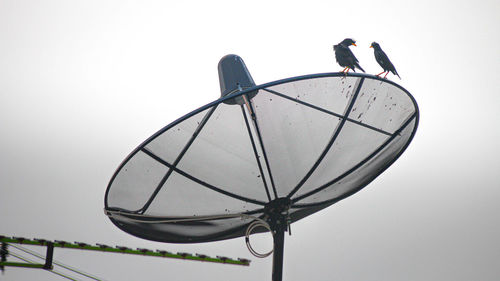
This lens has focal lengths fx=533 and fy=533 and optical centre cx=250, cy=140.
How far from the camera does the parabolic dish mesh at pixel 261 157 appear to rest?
21.0 ft

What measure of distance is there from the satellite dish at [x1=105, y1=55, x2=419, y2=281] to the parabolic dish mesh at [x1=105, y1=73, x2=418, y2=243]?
0.05 feet

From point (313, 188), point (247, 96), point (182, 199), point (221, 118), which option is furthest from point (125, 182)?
point (313, 188)

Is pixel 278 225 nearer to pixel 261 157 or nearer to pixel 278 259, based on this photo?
pixel 278 259

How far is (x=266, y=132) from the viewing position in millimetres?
6973

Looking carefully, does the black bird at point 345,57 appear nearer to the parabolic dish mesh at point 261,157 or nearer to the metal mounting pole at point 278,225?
the parabolic dish mesh at point 261,157

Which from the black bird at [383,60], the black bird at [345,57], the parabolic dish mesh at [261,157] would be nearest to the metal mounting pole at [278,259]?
the parabolic dish mesh at [261,157]

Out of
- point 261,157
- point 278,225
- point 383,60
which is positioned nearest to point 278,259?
point 278,225

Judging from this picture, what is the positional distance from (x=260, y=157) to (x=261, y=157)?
0.01 m

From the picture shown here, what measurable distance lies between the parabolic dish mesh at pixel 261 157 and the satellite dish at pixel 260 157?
14mm

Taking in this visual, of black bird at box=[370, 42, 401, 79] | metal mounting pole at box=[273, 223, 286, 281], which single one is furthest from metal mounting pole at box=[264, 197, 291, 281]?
black bird at box=[370, 42, 401, 79]

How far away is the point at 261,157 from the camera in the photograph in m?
7.30

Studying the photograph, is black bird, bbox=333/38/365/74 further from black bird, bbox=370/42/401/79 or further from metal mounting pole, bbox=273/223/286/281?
metal mounting pole, bbox=273/223/286/281

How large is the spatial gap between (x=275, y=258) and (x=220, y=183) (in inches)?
55.5

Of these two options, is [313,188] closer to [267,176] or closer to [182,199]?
[267,176]
